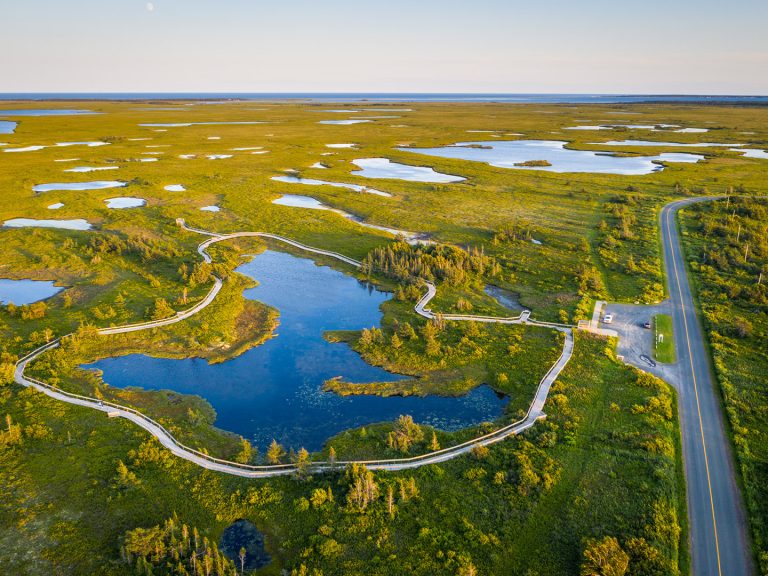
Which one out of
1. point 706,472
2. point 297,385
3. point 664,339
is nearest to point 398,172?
point 664,339

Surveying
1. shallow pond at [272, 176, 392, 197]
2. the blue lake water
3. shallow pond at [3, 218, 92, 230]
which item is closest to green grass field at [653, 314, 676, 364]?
the blue lake water

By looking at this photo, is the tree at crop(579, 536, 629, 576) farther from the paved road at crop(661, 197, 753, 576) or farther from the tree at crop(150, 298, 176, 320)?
the tree at crop(150, 298, 176, 320)

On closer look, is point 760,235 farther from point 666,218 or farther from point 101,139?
point 101,139

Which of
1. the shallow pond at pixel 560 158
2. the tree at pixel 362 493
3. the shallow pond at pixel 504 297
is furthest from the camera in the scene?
the shallow pond at pixel 560 158

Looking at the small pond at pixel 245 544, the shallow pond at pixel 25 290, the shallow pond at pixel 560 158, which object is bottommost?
the small pond at pixel 245 544

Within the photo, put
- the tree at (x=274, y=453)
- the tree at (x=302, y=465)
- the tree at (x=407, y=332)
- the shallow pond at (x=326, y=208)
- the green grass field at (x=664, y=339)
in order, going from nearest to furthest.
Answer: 1. the tree at (x=302, y=465)
2. the tree at (x=274, y=453)
3. the green grass field at (x=664, y=339)
4. the tree at (x=407, y=332)
5. the shallow pond at (x=326, y=208)

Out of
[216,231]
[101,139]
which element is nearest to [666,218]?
[216,231]

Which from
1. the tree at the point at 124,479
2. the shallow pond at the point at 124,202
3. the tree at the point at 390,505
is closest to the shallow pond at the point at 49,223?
the shallow pond at the point at 124,202

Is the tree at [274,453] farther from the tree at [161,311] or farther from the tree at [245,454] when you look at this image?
the tree at [161,311]
